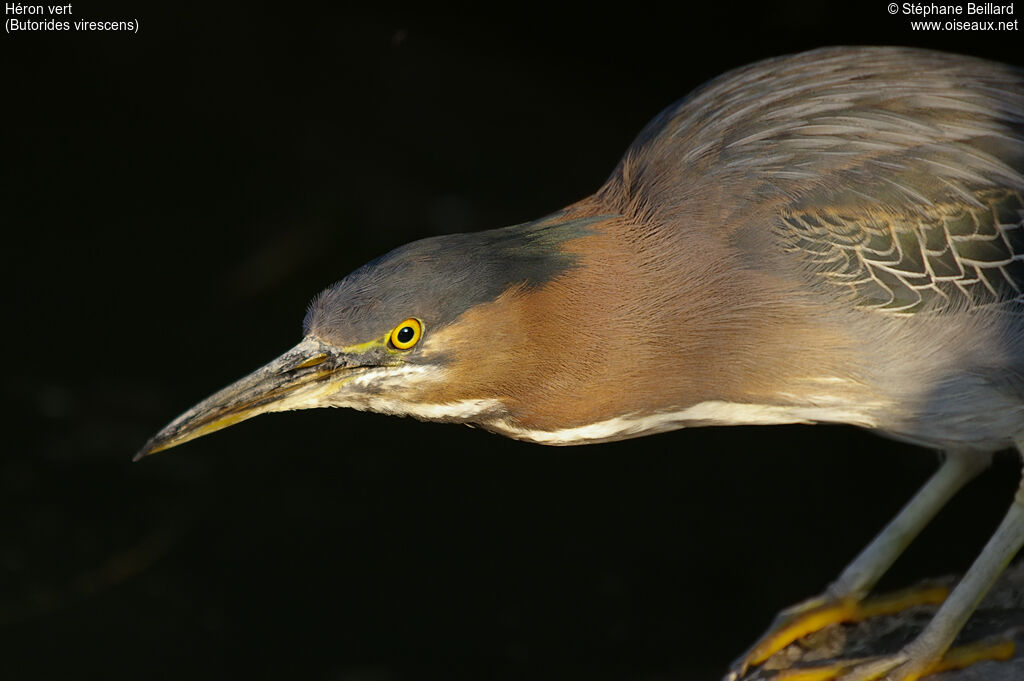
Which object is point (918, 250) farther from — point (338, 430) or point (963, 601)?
point (338, 430)

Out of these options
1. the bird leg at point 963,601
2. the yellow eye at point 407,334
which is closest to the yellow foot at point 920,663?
the bird leg at point 963,601

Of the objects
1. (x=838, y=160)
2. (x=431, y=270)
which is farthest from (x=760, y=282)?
(x=431, y=270)

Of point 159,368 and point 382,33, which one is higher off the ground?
point 382,33

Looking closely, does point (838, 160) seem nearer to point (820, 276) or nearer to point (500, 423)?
point (820, 276)

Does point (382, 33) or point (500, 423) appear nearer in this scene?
point (500, 423)

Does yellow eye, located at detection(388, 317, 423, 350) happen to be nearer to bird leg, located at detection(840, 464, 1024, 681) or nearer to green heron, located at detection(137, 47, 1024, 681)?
green heron, located at detection(137, 47, 1024, 681)

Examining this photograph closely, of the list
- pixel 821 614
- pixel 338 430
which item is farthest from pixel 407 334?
pixel 338 430

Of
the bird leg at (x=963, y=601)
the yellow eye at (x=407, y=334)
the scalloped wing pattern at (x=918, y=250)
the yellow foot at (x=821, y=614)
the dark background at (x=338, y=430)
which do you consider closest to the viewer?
the yellow eye at (x=407, y=334)

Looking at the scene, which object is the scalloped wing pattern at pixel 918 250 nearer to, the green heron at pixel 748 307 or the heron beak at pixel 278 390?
the green heron at pixel 748 307
